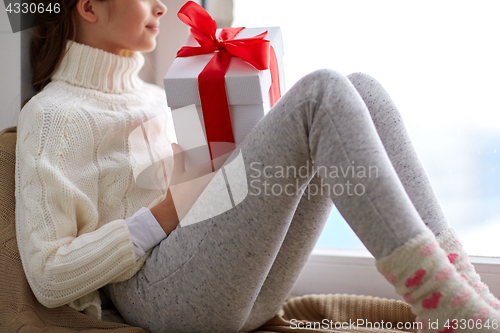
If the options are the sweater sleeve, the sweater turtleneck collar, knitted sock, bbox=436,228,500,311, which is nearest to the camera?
knitted sock, bbox=436,228,500,311

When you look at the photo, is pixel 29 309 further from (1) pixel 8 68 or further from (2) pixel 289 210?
(1) pixel 8 68

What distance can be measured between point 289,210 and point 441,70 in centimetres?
67

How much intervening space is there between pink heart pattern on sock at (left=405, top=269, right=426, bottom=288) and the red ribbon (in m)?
0.40

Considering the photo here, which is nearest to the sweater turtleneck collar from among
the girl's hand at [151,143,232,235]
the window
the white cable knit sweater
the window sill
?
the white cable knit sweater

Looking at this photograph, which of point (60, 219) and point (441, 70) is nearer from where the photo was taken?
point (60, 219)

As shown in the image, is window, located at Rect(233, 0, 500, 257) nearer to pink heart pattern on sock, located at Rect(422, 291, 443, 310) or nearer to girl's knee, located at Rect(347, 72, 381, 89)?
girl's knee, located at Rect(347, 72, 381, 89)

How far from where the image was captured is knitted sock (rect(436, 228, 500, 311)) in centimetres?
59

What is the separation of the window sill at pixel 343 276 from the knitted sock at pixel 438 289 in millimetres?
587

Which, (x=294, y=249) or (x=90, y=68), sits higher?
(x=90, y=68)

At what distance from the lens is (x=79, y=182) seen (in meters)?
0.79

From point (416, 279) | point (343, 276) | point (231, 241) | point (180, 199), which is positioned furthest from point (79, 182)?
point (343, 276)

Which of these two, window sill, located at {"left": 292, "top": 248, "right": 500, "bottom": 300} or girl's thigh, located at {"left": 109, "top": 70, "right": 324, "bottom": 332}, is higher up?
girl's thigh, located at {"left": 109, "top": 70, "right": 324, "bottom": 332}

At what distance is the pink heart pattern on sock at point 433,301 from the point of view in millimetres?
491

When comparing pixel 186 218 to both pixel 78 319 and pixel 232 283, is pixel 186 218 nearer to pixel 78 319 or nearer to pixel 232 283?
pixel 232 283
